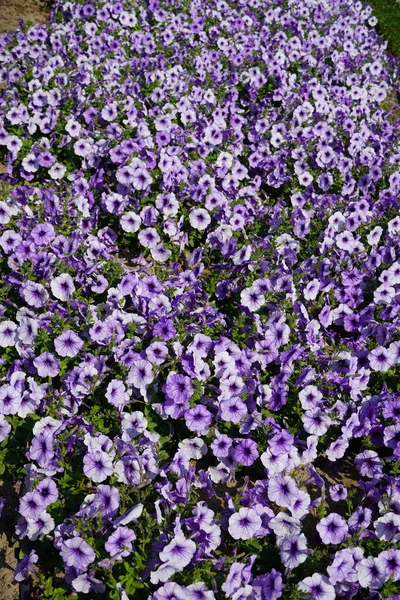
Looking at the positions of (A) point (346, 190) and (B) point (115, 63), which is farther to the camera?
(B) point (115, 63)

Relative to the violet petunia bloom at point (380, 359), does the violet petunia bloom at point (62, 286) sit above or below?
above

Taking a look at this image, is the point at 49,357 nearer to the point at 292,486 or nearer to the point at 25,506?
the point at 25,506

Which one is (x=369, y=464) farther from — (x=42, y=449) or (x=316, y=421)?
(x=42, y=449)

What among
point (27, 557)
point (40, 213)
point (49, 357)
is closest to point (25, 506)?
point (27, 557)

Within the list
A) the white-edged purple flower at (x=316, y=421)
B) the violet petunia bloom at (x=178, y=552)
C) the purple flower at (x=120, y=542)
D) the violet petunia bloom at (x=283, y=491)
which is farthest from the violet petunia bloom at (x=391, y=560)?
the purple flower at (x=120, y=542)

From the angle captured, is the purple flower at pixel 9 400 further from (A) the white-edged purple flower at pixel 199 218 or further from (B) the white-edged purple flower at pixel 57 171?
(B) the white-edged purple flower at pixel 57 171

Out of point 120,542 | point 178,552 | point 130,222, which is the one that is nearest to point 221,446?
point 178,552

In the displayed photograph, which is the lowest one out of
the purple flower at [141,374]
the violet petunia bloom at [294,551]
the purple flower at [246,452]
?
the violet petunia bloom at [294,551]
